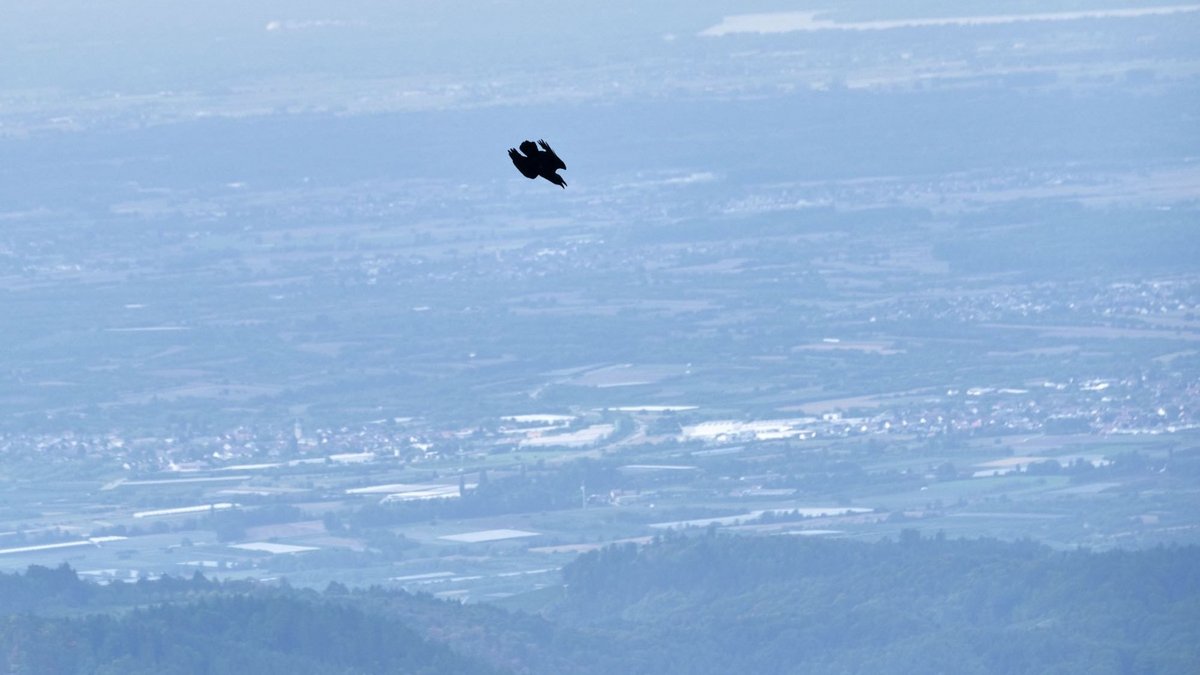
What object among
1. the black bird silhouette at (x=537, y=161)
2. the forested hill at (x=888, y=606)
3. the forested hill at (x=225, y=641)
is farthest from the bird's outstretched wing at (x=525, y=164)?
the forested hill at (x=888, y=606)

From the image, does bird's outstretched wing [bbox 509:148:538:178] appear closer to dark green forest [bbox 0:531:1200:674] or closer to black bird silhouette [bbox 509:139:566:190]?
black bird silhouette [bbox 509:139:566:190]

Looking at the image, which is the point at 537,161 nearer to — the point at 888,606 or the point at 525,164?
the point at 525,164

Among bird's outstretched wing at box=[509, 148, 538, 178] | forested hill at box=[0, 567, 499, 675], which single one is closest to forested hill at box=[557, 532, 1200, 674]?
forested hill at box=[0, 567, 499, 675]

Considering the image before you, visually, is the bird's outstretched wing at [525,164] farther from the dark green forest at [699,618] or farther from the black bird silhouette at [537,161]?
the dark green forest at [699,618]

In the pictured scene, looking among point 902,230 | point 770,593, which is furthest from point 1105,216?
point 770,593

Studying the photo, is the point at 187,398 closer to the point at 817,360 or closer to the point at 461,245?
the point at 817,360

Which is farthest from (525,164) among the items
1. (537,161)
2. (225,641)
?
(225,641)
